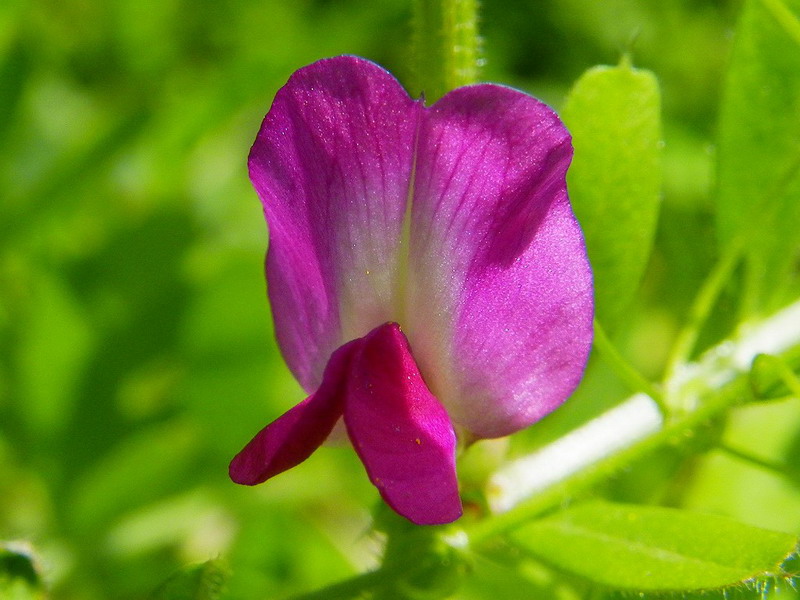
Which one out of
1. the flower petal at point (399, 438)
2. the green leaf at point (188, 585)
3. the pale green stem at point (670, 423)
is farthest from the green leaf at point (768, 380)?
the green leaf at point (188, 585)

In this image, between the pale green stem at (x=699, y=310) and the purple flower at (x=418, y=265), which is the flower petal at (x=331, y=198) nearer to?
the purple flower at (x=418, y=265)

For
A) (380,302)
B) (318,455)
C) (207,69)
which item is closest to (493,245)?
(380,302)

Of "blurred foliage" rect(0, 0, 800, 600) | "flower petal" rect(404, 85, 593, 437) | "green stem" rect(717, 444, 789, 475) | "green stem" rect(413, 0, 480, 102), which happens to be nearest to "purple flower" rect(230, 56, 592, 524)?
"flower petal" rect(404, 85, 593, 437)

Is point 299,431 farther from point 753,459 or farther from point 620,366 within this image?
point 753,459

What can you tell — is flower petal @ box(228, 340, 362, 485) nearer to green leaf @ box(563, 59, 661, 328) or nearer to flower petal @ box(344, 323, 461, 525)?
flower petal @ box(344, 323, 461, 525)

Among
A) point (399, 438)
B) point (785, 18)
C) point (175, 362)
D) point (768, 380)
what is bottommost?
point (175, 362)

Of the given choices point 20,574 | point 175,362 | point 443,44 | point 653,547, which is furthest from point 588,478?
point 175,362

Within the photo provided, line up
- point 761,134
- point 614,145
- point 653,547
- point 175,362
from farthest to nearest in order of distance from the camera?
point 175,362 → point 761,134 → point 614,145 → point 653,547

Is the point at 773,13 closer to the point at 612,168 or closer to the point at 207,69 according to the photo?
the point at 612,168
